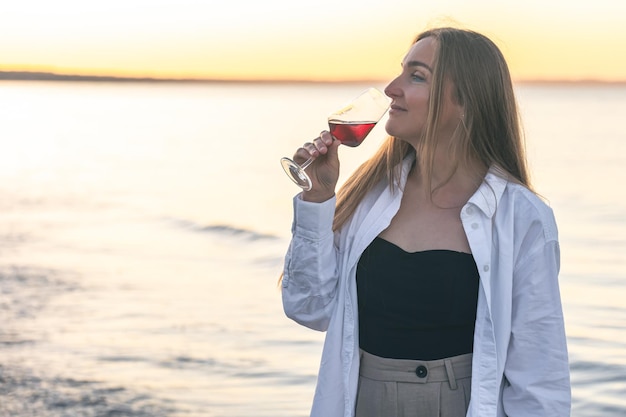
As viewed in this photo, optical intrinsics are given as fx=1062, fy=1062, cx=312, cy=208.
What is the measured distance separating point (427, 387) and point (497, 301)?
0.31 meters

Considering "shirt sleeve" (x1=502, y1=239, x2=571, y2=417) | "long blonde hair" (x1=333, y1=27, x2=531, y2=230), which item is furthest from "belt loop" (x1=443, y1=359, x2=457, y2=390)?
"long blonde hair" (x1=333, y1=27, x2=531, y2=230)

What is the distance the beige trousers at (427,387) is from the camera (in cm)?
302

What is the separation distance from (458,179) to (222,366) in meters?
5.72

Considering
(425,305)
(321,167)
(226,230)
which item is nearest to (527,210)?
(425,305)

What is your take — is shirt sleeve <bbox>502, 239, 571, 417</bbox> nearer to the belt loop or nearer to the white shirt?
the white shirt

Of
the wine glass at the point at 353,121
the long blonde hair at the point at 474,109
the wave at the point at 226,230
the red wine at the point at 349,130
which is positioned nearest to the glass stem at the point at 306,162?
the wine glass at the point at 353,121

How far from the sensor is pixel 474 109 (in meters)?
3.19

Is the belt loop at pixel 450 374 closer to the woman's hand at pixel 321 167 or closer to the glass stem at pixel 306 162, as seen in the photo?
the woman's hand at pixel 321 167

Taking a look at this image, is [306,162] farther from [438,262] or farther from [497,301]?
[497,301]

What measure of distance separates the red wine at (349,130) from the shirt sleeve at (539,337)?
0.64 metres

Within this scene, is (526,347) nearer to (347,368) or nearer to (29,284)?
(347,368)

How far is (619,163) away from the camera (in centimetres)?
3112

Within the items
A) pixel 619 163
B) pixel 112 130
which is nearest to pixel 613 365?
pixel 619 163

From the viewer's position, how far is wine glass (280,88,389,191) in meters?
3.19
